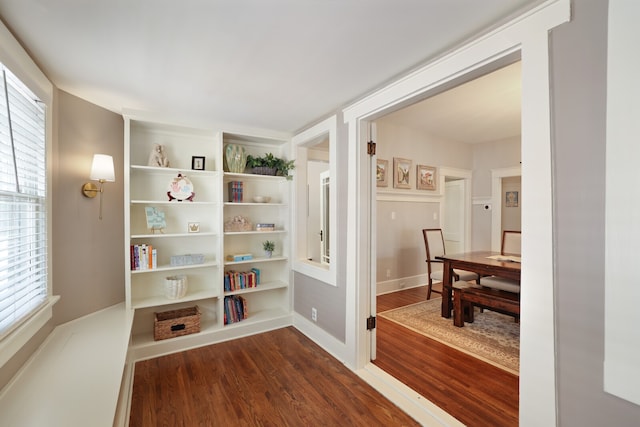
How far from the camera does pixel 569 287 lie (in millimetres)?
1138

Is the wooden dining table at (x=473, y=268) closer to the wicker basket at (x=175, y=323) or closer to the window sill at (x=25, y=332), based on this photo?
the wicker basket at (x=175, y=323)

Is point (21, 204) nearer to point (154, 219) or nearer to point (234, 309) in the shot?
point (154, 219)

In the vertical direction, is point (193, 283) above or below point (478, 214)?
below

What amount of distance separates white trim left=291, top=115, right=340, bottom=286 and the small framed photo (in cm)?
101

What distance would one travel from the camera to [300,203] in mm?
3303

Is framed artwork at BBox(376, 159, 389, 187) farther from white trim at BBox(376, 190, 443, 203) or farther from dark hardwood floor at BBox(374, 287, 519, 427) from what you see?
dark hardwood floor at BBox(374, 287, 519, 427)

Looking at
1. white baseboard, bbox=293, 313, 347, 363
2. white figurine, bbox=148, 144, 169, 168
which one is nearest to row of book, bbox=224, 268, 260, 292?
white baseboard, bbox=293, 313, 347, 363

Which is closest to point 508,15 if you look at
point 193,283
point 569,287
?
point 569,287

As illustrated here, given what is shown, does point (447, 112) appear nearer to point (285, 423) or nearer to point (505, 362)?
point (505, 362)

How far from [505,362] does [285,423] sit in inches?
74.3

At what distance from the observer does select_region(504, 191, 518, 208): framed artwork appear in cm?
544

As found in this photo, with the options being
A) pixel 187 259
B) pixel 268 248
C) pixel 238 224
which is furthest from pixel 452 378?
pixel 187 259

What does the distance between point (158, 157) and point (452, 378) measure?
10.6ft

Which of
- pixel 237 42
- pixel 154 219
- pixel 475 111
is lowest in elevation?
pixel 154 219
